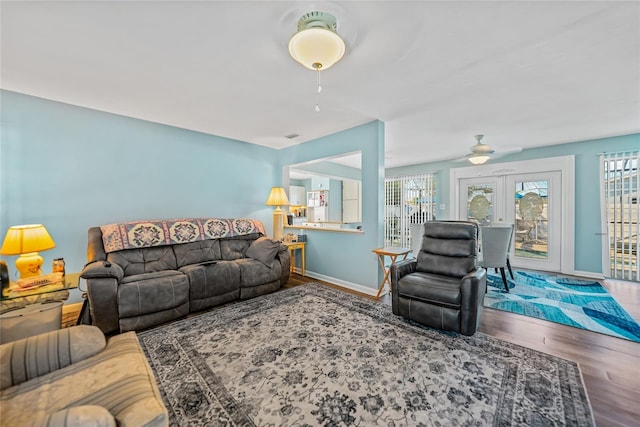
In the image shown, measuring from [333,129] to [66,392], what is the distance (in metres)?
3.82

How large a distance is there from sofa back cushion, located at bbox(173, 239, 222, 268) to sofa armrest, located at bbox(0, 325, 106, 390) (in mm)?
2023

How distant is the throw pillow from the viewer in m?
3.60

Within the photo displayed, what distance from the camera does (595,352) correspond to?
2.14 metres

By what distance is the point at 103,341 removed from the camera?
1.44 meters

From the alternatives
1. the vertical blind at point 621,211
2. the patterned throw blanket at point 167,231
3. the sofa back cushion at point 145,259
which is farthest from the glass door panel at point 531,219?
the sofa back cushion at point 145,259

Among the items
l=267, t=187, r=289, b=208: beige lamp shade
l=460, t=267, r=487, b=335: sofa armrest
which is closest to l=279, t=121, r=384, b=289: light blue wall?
l=267, t=187, r=289, b=208: beige lamp shade

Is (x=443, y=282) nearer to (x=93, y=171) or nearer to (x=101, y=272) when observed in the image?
(x=101, y=272)

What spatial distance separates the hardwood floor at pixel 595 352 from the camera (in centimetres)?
156

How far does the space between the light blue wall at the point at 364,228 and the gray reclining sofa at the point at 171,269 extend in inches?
31.3

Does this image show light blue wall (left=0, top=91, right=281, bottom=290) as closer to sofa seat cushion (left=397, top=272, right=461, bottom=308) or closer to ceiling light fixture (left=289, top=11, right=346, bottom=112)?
ceiling light fixture (left=289, top=11, right=346, bottom=112)

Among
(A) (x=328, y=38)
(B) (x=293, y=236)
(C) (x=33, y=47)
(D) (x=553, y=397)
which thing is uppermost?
(C) (x=33, y=47)

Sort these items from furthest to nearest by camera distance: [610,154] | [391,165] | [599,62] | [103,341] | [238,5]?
1. [391,165]
2. [610,154]
3. [599,62]
4. [238,5]
5. [103,341]

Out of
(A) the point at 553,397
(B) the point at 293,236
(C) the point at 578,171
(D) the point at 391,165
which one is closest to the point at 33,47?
(B) the point at 293,236

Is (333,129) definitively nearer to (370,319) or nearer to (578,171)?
(370,319)
